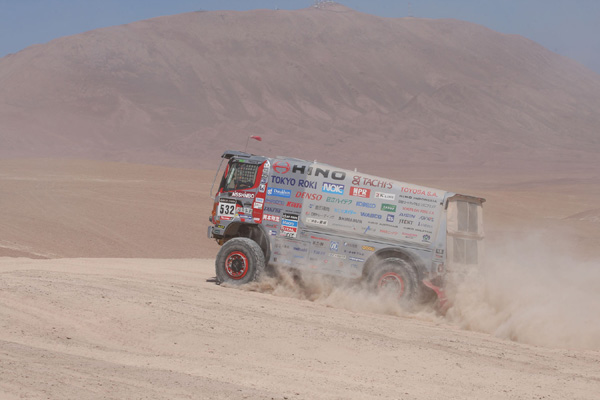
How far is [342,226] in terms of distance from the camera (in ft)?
42.3

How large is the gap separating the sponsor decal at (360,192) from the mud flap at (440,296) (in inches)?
71.6

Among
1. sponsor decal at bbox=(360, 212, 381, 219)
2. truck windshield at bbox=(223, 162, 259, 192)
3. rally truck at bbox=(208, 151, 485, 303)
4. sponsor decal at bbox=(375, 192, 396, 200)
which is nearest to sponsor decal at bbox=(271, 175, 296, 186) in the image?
rally truck at bbox=(208, 151, 485, 303)

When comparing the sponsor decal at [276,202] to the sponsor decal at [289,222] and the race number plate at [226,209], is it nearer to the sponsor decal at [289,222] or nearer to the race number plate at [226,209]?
the sponsor decal at [289,222]

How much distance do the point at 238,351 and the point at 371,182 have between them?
5005 millimetres

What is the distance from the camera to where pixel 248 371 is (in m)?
7.86

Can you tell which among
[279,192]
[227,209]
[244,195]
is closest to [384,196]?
[279,192]

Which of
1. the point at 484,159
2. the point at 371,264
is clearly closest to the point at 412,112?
the point at 484,159

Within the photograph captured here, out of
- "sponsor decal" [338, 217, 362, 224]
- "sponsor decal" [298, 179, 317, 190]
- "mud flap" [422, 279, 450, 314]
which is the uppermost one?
"sponsor decal" [298, 179, 317, 190]

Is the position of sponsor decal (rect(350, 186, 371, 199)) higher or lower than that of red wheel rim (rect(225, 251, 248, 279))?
higher

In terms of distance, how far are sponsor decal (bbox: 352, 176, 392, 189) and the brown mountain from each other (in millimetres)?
67532

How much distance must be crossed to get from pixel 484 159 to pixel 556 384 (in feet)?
268

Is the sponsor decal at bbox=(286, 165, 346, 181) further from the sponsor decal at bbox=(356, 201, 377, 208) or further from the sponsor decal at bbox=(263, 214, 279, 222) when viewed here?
the sponsor decal at bbox=(263, 214, 279, 222)

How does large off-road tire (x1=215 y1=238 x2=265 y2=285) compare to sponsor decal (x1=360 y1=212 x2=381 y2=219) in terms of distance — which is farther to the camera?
large off-road tire (x1=215 y1=238 x2=265 y2=285)

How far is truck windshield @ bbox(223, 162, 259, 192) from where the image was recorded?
13594 mm
